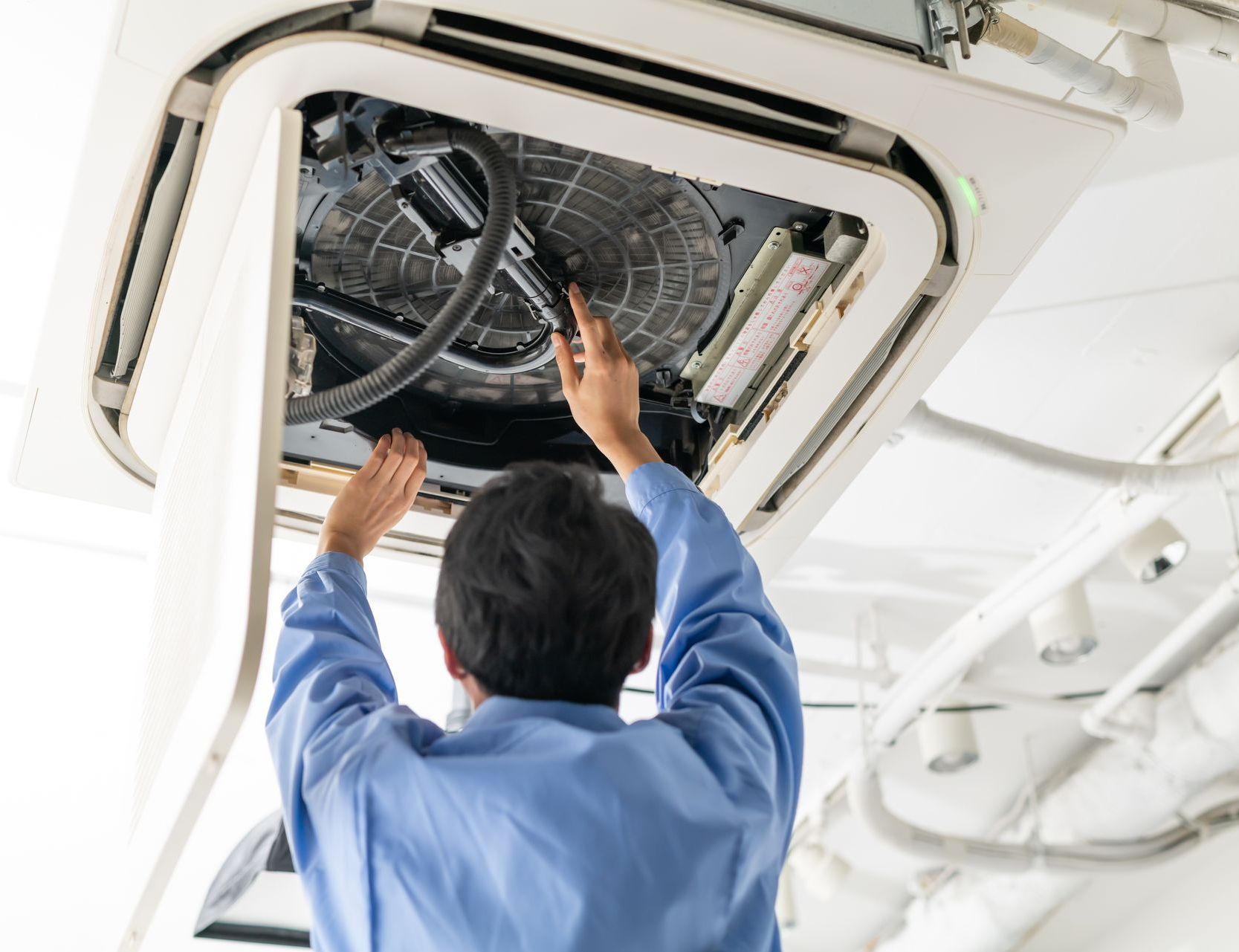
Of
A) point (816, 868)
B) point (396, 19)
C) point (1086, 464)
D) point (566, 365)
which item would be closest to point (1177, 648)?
point (1086, 464)

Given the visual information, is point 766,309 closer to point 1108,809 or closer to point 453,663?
point 453,663

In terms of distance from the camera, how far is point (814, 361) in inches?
45.1

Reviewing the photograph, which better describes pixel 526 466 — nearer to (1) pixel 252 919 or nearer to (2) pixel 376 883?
(2) pixel 376 883

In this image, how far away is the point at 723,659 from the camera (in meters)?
0.94

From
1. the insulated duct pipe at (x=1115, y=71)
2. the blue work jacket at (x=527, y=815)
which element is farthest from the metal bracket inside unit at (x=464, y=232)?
the insulated duct pipe at (x=1115, y=71)

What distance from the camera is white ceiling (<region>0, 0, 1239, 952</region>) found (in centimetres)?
154

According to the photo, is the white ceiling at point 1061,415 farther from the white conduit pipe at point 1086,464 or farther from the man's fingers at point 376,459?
the man's fingers at point 376,459

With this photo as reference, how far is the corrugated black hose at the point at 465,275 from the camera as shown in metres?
0.86

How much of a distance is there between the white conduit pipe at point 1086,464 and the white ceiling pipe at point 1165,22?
0.59 meters

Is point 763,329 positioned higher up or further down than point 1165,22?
further down

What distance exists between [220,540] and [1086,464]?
144cm

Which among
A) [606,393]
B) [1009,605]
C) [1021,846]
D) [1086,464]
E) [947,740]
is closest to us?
[606,393]

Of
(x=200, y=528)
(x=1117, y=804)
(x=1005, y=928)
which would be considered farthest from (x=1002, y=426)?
(x=1005, y=928)

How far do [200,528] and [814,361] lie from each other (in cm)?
60
